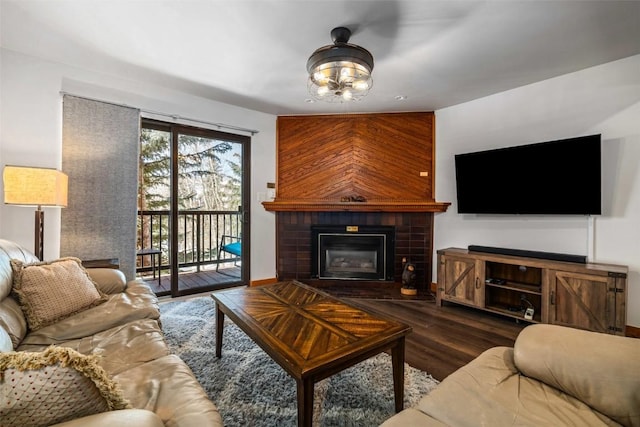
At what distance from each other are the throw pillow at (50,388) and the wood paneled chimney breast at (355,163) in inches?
123

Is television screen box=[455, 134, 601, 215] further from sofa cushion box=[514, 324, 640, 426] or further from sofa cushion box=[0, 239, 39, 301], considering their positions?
sofa cushion box=[0, 239, 39, 301]

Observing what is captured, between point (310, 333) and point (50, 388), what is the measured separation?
0.98 meters

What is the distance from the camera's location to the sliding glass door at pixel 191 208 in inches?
130

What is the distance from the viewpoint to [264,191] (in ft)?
12.8

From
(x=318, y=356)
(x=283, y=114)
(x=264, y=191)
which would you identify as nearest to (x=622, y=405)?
(x=318, y=356)

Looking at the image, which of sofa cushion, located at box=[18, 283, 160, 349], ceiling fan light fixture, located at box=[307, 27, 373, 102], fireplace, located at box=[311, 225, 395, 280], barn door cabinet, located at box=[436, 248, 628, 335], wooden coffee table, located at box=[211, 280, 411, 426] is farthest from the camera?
fireplace, located at box=[311, 225, 395, 280]

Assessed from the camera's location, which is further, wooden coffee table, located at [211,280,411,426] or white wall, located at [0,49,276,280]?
white wall, located at [0,49,276,280]

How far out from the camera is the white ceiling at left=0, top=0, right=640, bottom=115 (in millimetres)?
1850

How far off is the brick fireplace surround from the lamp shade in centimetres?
235

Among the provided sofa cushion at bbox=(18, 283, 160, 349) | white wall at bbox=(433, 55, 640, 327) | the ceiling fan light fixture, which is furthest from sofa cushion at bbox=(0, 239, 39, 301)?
white wall at bbox=(433, 55, 640, 327)

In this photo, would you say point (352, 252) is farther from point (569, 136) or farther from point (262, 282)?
point (569, 136)

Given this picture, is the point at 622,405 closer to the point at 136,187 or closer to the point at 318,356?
the point at 318,356

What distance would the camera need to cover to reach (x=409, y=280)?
3.49m

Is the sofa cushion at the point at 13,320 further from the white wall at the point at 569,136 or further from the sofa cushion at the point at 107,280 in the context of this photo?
the white wall at the point at 569,136
